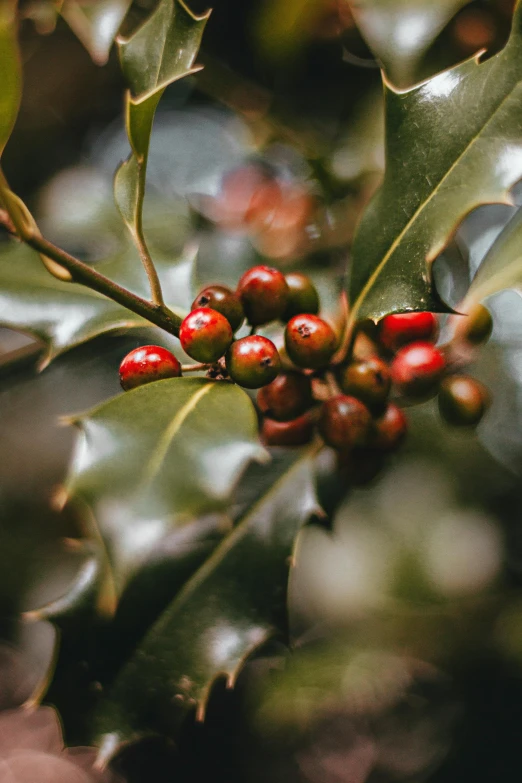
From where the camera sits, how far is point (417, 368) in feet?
2.89

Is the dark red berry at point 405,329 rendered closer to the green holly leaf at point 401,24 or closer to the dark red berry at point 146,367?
the dark red berry at point 146,367

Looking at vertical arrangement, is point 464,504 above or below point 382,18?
below

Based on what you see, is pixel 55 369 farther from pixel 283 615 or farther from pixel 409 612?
pixel 409 612

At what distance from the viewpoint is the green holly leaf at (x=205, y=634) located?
0.91 metres

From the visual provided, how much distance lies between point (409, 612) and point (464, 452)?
552 mm

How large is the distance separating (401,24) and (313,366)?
624 mm

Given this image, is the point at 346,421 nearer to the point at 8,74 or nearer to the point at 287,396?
the point at 287,396

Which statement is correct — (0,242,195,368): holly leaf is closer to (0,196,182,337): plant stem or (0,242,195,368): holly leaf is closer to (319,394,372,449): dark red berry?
(0,196,182,337): plant stem

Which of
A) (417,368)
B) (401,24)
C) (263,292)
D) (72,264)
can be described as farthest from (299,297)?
(401,24)

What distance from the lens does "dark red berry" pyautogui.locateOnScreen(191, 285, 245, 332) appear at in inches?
29.4

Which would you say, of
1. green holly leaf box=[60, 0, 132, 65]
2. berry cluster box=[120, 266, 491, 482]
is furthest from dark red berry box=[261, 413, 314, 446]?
green holly leaf box=[60, 0, 132, 65]

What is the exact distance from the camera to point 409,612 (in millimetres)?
1883

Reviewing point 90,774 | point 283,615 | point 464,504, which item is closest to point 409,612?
point 464,504

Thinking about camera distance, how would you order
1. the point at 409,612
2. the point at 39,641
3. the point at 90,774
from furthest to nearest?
the point at 90,774 < the point at 39,641 < the point at 409,612
